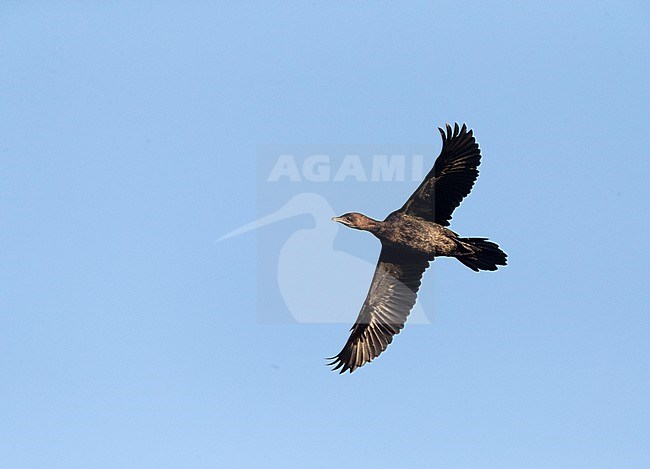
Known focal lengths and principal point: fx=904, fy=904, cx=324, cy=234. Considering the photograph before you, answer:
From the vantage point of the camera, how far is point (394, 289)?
1380cm

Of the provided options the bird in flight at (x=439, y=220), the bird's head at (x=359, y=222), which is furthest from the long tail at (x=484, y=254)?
the bird's head at (x=359, y=222)

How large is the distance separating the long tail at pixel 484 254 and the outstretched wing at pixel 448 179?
549 mm

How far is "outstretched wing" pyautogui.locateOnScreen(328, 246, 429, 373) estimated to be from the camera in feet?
44.7

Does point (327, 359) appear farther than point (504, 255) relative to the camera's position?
Yes

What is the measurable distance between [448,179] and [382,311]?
8.15 feet

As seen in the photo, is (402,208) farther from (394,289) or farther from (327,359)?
(327,359)

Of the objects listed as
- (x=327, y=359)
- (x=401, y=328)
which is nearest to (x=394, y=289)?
(x=401, y=328)

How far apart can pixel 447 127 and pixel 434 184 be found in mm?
806

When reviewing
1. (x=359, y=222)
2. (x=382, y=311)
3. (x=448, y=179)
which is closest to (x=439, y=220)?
(x=448, y=179)

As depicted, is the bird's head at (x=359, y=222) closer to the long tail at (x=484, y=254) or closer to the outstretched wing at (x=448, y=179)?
the outstretched wing at (x=448, y=179)

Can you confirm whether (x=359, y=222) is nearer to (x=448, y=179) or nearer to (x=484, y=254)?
(x=448, y=179)

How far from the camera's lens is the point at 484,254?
12.3 meters

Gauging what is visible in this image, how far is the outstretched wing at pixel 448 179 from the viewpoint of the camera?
12.5m

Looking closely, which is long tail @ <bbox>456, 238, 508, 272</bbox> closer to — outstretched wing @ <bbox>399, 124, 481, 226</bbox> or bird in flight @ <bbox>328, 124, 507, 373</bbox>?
bird in flight @ <bbox>328, 124, 507, 373</bbox>
